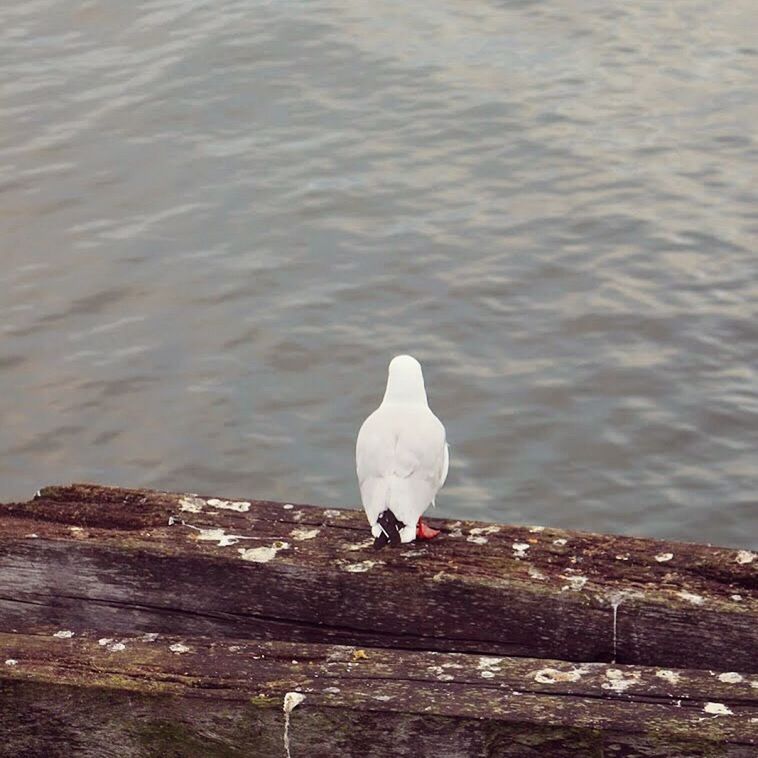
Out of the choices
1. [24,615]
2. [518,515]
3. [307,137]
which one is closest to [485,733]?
[24,615]

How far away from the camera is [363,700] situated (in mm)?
2457

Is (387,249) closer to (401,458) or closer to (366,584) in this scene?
(401,458)

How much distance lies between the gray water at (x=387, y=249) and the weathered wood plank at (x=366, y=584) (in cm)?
380

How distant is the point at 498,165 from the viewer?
9938mm

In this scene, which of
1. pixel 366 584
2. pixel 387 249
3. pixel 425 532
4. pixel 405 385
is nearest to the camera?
pixel 366 584

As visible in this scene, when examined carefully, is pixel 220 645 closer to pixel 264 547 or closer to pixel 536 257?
pixel 264 547

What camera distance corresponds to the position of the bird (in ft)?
11.7

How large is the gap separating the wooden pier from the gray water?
3.86m

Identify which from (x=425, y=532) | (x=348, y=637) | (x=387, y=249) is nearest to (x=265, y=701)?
(x=348, y=637)

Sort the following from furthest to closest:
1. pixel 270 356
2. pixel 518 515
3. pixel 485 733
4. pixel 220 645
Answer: pixel 270 356, pixel 518 515, pixel 220 645, pixel 485 733

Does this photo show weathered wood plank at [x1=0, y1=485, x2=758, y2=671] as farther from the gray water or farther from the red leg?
the gray water

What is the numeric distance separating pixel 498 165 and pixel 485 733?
787 cm

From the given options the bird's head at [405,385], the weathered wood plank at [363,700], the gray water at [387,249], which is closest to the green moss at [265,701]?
the weathered wood plank at [363,700]

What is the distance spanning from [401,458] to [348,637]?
3.28 ft
